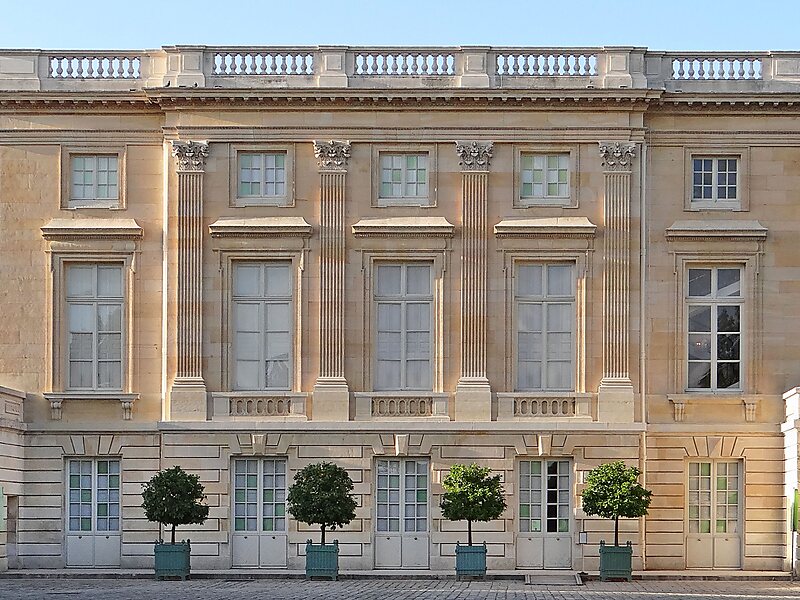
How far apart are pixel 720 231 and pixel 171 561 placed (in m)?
13.1

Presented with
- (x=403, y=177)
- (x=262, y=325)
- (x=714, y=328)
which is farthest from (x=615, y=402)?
(x=262, y=325)

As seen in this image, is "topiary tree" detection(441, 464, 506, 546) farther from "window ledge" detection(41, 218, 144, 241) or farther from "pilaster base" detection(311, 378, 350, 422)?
"window ledge" detection(41, 218, 144, 241)

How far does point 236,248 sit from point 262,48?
427cm

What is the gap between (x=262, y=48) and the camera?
124ft

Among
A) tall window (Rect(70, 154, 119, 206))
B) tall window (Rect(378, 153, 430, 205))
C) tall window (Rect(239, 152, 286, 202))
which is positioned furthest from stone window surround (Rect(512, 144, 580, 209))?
tall window (Rect(70, 154, 119, 206))

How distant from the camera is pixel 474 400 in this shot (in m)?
37.2

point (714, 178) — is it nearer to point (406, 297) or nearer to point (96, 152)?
point (406, 297)

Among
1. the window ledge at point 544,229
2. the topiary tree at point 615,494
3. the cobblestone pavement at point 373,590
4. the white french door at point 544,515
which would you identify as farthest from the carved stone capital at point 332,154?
the cobblestone pavement at point 373,590

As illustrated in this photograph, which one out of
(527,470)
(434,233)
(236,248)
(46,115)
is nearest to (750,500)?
(527,470)

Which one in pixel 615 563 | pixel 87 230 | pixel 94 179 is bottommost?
pixel 615 563

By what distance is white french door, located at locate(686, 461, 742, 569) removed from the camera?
37.3m

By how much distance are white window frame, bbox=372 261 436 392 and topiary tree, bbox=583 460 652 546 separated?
4.06 m

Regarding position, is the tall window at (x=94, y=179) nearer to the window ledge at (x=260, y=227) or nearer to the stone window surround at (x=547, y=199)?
the window ledge at (x=260, y=227)

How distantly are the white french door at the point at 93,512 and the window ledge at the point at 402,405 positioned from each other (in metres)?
5.35
